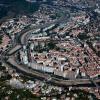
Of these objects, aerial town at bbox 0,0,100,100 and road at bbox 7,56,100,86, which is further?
road at bbox 7,56,100,86

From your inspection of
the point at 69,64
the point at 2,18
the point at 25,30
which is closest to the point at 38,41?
the point at 25,30

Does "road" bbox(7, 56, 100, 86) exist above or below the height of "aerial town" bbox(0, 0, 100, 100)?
below

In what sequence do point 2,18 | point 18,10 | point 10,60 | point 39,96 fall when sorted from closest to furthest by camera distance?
point 39,96 → point 10,60 → point 2,18 → point 18,10

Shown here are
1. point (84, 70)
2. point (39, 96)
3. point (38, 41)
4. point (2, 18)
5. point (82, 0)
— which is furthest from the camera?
point (82, 0)

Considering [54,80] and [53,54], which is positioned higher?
[53,54]

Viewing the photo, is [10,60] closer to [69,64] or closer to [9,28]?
[69,64]

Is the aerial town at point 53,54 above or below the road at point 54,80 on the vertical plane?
above

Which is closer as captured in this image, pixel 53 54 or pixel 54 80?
pixel 54 80

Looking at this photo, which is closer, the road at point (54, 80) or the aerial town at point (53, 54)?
the aerial town at point (53, 54)
